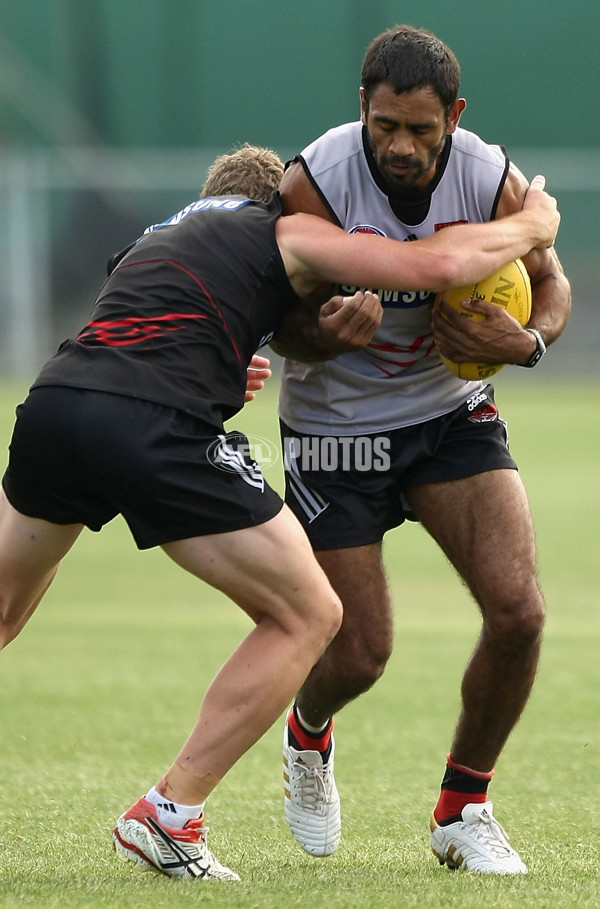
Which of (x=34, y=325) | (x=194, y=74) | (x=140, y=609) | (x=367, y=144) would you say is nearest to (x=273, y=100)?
(x=194, y=74)

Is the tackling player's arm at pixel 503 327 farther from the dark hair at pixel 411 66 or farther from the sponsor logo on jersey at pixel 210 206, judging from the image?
the sponsor logo on jersey at pixel 210 206

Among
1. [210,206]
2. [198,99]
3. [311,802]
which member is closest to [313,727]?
[311,802]

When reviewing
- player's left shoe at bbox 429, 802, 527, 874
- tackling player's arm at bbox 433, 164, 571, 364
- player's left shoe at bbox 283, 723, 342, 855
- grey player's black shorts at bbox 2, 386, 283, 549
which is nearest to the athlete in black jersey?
grey player's black shorts at bbox 2, 386, 283, 549

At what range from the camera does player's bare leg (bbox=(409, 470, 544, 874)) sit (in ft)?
14.9

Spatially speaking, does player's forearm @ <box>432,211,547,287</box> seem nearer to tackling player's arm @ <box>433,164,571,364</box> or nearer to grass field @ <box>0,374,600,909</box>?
tackling player's arm @ <box>433,164,571,364</box>

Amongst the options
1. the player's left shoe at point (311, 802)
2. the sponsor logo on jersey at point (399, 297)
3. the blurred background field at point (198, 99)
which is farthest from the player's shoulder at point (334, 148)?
the blurred background field at point (198, 99)

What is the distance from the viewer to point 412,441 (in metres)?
4.88

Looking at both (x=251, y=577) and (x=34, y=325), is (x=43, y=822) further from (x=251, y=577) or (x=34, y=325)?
(x=34, y=325)

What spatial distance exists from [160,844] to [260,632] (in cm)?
67

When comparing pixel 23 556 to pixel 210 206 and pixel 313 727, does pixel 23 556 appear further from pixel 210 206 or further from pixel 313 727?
pixel 313 727

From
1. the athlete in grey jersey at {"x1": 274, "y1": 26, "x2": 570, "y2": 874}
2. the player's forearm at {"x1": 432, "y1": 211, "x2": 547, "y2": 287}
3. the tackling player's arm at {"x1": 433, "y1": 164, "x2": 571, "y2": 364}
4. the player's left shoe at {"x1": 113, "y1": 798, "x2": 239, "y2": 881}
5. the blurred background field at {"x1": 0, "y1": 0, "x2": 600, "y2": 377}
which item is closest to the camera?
the player's left shoe at {"x1": 113, "y1": 798, "x2": 239, "y2": 881}

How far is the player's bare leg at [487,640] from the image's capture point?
4.55 m

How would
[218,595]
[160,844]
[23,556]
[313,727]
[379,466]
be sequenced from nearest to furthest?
1. [160,844]
2. [23,556]
3. [379,466]
4. [313,727]
5. [218,595]

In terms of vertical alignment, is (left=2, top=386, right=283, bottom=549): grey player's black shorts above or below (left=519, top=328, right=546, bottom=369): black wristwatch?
below
